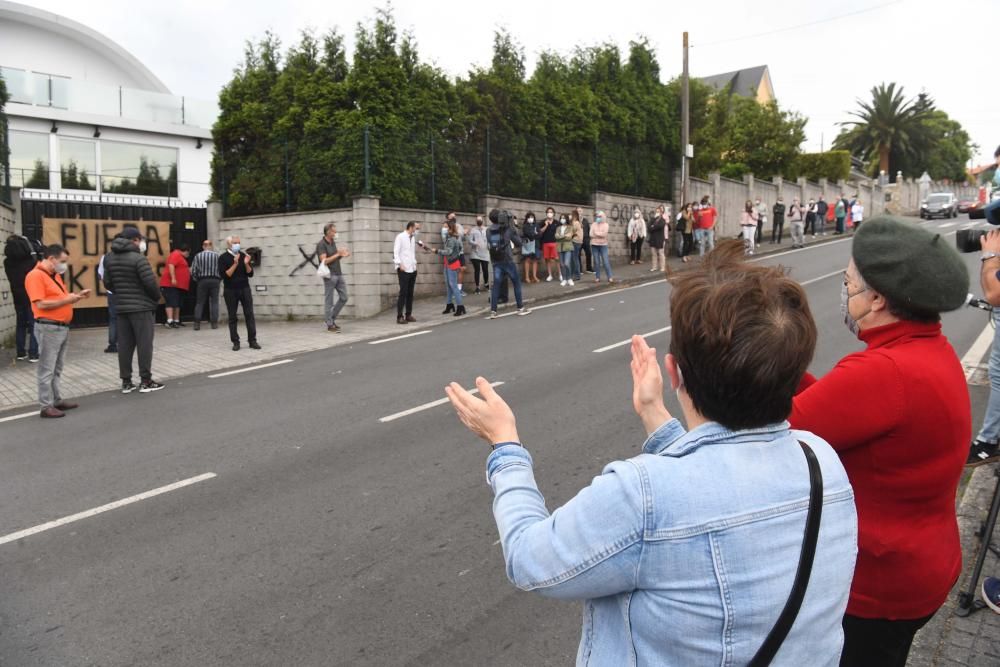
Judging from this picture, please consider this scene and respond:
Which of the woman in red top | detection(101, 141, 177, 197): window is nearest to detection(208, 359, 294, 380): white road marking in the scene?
the woman in red top

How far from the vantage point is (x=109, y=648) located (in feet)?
11.2

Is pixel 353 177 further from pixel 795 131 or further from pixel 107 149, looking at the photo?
pixel 795 131

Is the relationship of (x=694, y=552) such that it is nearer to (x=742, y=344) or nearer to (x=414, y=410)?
(x=742, y=344)

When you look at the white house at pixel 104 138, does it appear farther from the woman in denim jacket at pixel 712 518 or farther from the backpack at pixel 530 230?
the woman in denim jacket at pixel 712 518

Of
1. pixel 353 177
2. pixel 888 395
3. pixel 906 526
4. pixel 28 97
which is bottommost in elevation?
pixel 906 526

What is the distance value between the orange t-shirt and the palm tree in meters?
69.5

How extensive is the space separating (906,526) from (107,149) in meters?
32.5

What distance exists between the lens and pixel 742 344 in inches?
56.9

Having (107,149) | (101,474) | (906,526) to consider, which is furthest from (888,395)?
(107,149)

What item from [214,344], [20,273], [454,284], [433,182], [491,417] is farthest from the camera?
[433,182]

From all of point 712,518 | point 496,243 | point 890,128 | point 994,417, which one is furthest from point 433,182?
point 890,128

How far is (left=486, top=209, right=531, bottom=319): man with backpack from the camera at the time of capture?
1438 centimetres

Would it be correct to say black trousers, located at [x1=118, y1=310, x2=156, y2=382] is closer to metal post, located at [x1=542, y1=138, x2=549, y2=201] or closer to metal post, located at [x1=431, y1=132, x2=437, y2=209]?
metal post, located at [x1=431, y1=132, x2=437, y2=209]

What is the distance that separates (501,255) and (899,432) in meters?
12.7
